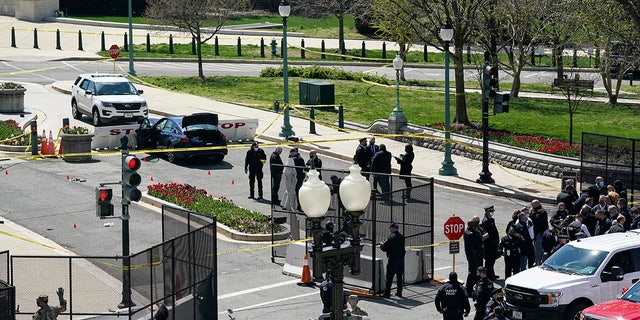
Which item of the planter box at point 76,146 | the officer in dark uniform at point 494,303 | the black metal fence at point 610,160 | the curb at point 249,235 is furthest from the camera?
the planter box at point 76,146

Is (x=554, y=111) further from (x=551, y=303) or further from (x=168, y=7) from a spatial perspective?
(x=551, y=303)

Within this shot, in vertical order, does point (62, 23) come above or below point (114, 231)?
above

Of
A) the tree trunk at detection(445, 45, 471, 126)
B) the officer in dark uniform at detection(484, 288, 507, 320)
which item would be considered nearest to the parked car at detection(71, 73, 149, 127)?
the tree trunk at detection(445, 45, 471, 126)

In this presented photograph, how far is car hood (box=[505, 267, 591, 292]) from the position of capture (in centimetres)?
2080

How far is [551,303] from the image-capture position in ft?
68.0

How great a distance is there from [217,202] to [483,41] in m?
19.4

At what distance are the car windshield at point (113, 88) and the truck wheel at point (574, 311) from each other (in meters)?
22.3

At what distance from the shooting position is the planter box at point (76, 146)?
34625 mm

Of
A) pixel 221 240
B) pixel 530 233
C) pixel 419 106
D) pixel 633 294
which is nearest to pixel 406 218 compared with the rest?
pixel 530 233

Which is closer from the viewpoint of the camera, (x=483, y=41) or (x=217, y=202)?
(x=217, y=202)

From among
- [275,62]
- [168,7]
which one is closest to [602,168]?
[168,7]

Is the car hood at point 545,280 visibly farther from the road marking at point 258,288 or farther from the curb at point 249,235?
the curb at point 249,235

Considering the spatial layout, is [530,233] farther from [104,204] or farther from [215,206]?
[104,204]

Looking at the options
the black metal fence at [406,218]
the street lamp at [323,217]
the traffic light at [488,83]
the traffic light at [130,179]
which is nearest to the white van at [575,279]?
the black metal fence at [406,218]
